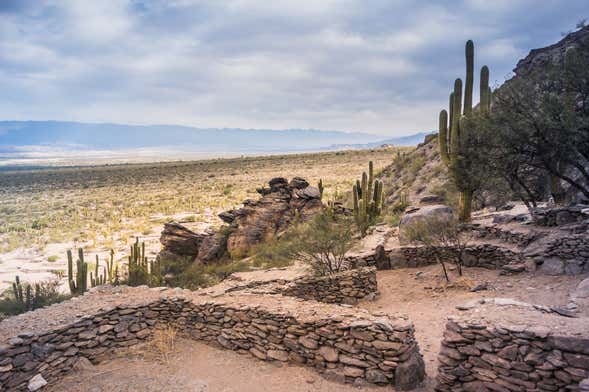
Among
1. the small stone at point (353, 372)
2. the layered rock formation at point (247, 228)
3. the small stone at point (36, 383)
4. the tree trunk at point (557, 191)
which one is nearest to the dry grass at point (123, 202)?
the layered rock formation at point (247, 228)

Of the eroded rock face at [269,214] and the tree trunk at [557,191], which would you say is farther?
the eroded rock face at [269,214]

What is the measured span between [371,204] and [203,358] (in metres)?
15.4

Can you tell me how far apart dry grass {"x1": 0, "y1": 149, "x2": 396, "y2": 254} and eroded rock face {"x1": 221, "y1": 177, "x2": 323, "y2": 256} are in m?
7.73

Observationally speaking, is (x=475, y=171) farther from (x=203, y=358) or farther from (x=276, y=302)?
(x=203, y=358)

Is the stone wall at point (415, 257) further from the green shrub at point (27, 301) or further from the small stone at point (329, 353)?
the green shrub at point (27, 301)

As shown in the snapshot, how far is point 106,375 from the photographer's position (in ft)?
26.1

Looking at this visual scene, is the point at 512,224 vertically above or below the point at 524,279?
above

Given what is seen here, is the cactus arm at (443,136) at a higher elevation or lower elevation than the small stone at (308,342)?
higher

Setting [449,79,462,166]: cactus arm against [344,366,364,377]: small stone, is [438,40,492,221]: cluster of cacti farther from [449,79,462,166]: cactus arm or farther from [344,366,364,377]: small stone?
[344,366,364,377]: small stone

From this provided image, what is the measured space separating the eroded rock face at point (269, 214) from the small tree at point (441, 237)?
9354 millimetres

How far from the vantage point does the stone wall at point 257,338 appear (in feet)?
22.5

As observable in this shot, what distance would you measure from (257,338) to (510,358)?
4562 millimetres

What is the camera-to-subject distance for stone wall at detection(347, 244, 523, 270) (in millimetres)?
13273

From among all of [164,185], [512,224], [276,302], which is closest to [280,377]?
[276,302]
